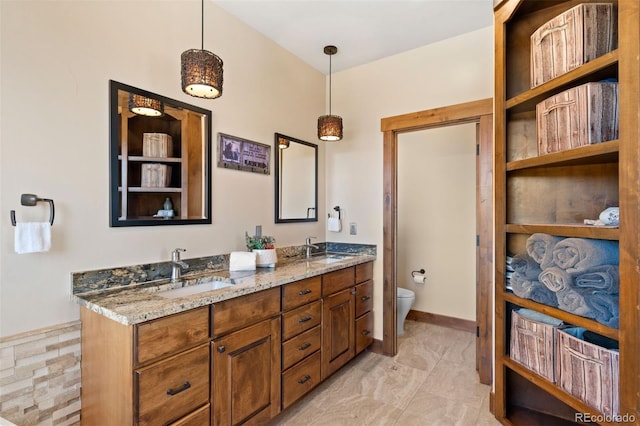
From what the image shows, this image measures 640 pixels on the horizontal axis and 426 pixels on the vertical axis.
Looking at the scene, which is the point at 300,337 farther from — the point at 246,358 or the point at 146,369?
the point at 146,369

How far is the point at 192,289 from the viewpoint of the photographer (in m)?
1.84

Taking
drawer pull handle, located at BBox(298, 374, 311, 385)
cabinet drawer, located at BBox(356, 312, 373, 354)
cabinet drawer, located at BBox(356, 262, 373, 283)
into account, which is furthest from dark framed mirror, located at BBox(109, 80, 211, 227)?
cabinet drawer, located at BBox(356, 312, 373, 354)

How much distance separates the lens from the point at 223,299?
1541 mm

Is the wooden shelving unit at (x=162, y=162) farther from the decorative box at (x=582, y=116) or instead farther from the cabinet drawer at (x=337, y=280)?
the decorative box at (x=582, y=116)

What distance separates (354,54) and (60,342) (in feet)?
9.59

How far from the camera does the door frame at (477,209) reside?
7.91 ft

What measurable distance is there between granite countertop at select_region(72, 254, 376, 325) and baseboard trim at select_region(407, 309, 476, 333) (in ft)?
6.54

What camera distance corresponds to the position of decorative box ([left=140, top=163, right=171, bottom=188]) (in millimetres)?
1804

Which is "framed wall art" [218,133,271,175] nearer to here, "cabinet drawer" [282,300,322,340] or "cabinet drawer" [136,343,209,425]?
"cabinet drawer" [282,300,322,340]

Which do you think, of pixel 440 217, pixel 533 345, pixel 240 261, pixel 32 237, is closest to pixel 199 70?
pixel 32 237

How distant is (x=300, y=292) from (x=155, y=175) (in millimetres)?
1133

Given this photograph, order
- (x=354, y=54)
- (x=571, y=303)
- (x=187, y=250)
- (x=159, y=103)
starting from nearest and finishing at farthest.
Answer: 1. (x=571, y=303)
2. (x=159, y=103)
3. (x=187, y=250)
4. (x=354, y=54)

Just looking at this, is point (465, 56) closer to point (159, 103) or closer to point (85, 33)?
point (159, 103)

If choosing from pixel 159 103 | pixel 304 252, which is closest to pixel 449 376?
pixel 304 252
